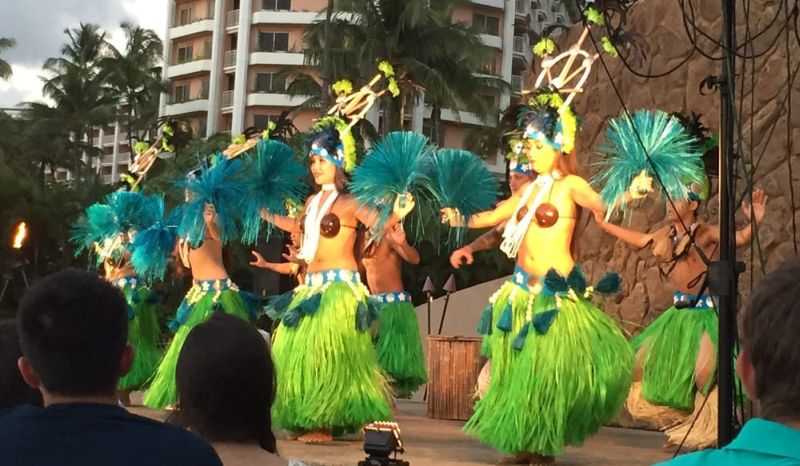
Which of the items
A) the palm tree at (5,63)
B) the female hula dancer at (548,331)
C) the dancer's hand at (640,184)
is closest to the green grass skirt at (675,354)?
the female hula dancer at (548,331)

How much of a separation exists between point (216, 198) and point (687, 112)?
3.44m

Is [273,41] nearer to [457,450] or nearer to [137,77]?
[137,77]

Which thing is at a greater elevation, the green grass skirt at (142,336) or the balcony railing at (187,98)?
the balcony railing at (187,98)

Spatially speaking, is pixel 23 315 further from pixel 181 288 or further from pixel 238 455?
pixel 181 288

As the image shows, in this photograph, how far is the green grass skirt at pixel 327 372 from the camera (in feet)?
18.1

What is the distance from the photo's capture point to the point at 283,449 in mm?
5395

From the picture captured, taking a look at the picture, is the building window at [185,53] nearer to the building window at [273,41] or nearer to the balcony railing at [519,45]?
the building window at [273,41]

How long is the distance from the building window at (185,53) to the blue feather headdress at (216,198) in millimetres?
31509

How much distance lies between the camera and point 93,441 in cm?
147

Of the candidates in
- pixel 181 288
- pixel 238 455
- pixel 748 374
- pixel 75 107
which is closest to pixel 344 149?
pixel 238 455

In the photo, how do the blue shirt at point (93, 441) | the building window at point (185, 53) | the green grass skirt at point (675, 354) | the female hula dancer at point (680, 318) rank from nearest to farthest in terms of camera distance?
the blue shirt at point (93, 441)
the female hula dancer at point (680, 318)
the green grass skirt at point (675, 354)
the building window at point (185, 53)

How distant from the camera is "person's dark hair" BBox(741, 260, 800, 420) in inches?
45.4

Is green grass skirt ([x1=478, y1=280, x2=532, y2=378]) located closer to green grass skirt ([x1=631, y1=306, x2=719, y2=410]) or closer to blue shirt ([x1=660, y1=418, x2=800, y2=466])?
green grass skirt ([x1=631, y1=306, x2=719, y2=410])

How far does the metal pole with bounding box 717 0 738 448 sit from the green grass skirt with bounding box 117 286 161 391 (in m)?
5.05
